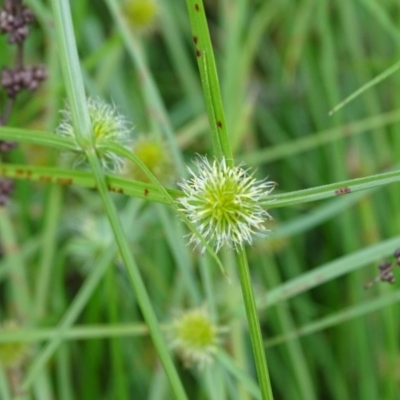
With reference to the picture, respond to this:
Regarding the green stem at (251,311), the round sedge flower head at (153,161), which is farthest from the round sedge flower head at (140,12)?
the green stem at (251,311)

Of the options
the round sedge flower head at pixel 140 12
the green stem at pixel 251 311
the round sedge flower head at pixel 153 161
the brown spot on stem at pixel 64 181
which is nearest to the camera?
the green stem at pixel 251 311

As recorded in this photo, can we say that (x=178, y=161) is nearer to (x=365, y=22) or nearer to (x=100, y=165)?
(x=100, y=165)

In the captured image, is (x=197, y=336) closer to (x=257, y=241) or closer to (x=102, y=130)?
(x=102, y=130)

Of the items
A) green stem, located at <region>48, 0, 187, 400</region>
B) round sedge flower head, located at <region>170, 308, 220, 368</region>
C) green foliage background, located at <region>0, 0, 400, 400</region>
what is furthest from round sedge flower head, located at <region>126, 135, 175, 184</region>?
green stem, located at <region>48, 0, 187, 400</region>

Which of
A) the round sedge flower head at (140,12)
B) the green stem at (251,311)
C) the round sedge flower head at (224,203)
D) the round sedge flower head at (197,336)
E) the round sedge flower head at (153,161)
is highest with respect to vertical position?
the round sedge flower head at (140,12)

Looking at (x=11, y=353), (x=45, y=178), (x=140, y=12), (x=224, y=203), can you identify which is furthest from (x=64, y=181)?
(x=140, y=12)

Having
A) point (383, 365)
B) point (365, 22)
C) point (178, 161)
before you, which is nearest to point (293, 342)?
point (383, 365)

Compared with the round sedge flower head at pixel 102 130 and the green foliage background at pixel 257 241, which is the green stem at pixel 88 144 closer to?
the round sedge flower head at pixel 102 130
